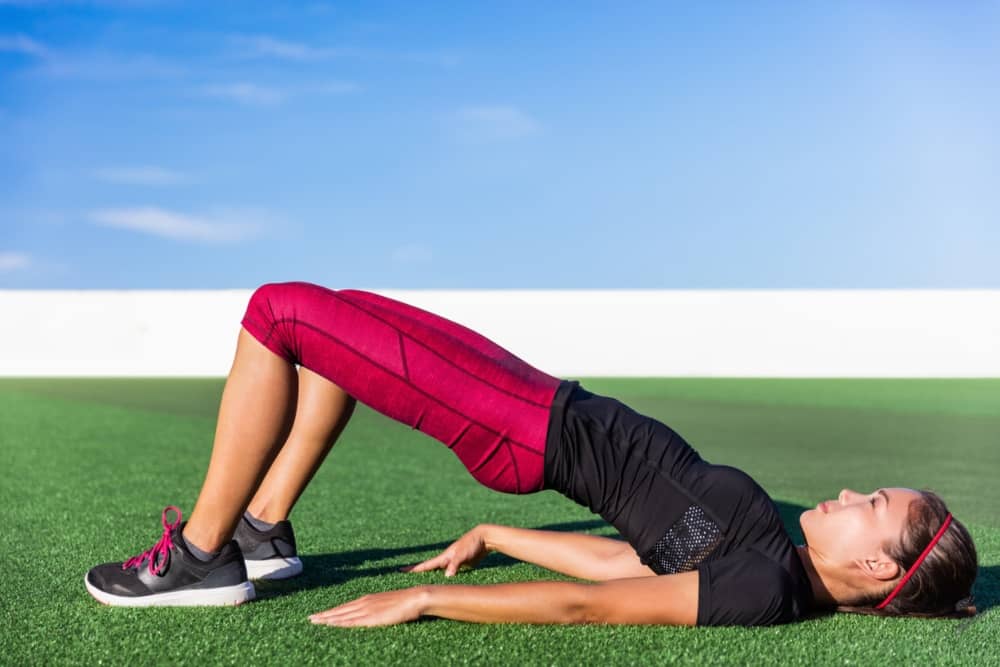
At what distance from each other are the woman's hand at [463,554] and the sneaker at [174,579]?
0.58m

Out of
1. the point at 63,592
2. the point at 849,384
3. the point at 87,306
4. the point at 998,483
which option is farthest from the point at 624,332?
the point at 63,592

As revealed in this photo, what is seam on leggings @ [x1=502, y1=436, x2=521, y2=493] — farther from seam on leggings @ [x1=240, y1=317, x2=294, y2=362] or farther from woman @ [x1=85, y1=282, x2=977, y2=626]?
seam on leggings @ [x1=240, y1=317, x2=294, y2=362]

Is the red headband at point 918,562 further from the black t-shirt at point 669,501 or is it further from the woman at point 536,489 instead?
the black t-shirt at point 669,501

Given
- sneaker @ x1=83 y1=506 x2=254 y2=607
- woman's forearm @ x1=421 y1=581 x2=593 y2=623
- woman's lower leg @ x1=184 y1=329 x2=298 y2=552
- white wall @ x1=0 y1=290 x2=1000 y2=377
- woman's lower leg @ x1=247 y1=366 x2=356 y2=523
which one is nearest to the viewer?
woman's forearm @ x1=421 y1=581 x2=593 y2=623

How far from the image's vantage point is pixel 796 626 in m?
2.20

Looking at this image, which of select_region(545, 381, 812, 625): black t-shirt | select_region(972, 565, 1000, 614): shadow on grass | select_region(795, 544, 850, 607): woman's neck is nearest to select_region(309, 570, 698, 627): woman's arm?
select_region(545, 381, 812, 625): black t-shirt

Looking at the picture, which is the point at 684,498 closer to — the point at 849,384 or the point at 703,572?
the point at 703,572

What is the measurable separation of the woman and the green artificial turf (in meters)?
0.07

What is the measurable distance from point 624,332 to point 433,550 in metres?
11.7

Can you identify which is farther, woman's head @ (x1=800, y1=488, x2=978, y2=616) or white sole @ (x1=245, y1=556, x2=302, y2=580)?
white sole @ (x1=245, y1=556, x2=302, y2=580)

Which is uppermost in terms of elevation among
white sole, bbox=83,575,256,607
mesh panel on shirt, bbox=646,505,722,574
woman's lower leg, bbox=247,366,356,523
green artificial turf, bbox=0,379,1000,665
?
woman's lower leg, bbox=247,366,356,523

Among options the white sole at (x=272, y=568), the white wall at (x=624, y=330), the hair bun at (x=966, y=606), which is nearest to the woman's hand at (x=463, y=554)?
the white sole at (x=272, y=568)

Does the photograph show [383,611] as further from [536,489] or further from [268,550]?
[268,550]

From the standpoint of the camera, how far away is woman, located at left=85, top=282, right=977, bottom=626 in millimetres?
2062
